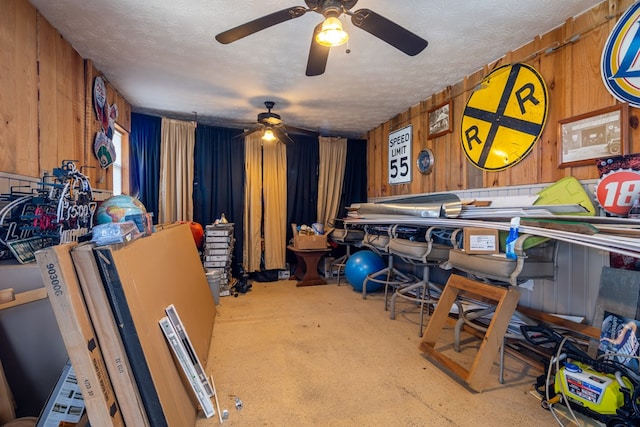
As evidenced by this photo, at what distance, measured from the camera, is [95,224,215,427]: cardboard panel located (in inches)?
46.7

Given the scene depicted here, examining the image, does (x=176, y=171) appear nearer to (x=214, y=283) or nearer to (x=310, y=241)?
(x=214, y=283)

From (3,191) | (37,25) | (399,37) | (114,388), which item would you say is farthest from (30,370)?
(399,37)

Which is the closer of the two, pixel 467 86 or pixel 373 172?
pixel 467 86

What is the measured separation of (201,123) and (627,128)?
4567 mm

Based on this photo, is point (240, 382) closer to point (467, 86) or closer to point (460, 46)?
point (460, 46)

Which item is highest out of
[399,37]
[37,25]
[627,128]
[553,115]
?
[37,25]

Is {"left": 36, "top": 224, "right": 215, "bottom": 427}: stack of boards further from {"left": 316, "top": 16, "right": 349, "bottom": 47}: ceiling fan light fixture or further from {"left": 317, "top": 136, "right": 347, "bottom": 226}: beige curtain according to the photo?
{"left": 317, "top": 136, "right": 347, "bottom": 226}: beige curtain

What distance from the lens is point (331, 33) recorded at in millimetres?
1652

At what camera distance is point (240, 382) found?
1.85 metres

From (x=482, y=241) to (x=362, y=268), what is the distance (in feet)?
6.25

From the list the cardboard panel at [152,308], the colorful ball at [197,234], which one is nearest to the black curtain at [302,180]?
the colorful ball at [197,234]

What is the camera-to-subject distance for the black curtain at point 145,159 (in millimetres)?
3916

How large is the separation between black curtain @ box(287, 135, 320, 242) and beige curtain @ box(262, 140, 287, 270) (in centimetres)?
14

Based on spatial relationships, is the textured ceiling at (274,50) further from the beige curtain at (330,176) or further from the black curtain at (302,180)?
the beige curtain at (330,176)
